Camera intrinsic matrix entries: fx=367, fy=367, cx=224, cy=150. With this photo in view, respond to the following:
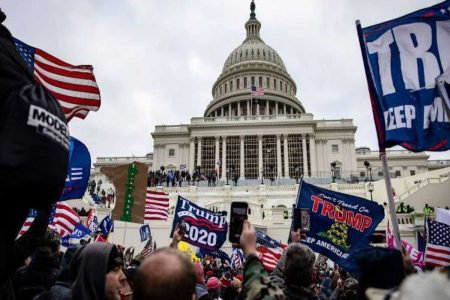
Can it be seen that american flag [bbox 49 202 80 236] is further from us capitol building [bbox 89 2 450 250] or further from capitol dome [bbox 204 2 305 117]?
capitol dome [bbox 204 2 305 117]

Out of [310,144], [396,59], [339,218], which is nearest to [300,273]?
[396,59]

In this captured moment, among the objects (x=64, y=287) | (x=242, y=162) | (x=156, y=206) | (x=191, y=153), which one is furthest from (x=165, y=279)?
(x=191, y=153)

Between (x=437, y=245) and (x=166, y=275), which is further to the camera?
(x=437, y=245)

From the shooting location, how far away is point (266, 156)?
52500mm

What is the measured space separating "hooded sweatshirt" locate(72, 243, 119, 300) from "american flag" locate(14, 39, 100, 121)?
5331 millimetres

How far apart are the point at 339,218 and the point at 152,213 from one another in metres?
8.42

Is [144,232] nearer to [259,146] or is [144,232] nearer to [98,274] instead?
[98,274]

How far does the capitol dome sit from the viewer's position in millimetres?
69000

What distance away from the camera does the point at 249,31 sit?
292 feet

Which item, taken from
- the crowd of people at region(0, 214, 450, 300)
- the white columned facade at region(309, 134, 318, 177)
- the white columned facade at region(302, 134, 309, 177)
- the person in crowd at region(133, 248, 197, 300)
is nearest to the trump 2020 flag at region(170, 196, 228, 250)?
the crowd of people at region(0, 214, 450, 300)

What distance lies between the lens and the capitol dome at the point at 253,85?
69000 mm

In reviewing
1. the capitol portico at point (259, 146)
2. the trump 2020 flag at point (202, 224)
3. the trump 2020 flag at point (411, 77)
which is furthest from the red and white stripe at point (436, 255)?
the capitol portico at point (259, 146)

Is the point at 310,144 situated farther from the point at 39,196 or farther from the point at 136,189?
the point at 39,196

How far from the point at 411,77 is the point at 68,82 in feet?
20.5
